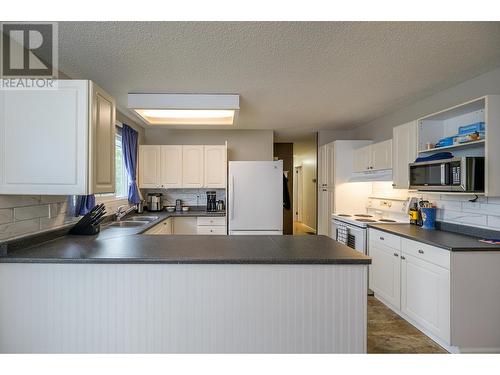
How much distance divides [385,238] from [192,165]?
303 cm

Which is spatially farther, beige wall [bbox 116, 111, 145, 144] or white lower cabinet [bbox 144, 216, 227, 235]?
white lower cabinet [bbox 144, 216, 227, 235]

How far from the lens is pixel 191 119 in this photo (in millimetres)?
3623

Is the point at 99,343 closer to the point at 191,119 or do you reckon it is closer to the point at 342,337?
the point at 342,337

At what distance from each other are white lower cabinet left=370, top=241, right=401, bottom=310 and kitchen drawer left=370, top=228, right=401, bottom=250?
0.03m

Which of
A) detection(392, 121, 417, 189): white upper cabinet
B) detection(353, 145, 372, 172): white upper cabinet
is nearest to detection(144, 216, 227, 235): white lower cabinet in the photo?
detection(353, 145, 372, 172): white upper cabinet

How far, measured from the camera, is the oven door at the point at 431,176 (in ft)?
7.93

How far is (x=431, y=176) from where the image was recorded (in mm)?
2611

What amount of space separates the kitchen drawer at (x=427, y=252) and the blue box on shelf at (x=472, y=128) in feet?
3.44

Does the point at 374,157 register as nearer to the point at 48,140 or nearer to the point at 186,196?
the point at 186,196

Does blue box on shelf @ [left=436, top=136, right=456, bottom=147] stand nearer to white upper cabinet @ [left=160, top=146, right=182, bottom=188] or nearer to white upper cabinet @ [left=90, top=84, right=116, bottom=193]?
white upper cabinet @ [left=90, top=84, right=116, bottom=193]

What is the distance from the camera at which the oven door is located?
2.42m

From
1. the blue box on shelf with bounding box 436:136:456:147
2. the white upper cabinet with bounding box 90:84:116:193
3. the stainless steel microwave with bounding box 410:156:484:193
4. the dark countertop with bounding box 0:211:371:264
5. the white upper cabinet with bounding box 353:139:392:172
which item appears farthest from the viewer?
the white upper cabinet with bounding box 353:139:392:172

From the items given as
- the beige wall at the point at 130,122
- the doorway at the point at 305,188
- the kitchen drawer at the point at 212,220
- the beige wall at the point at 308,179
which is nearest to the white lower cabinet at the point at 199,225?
the kitchen drawer at the point at 212,220

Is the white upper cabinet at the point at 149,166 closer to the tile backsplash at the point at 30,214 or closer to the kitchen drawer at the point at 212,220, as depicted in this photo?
the kitchen drawer at the point at 212,220
